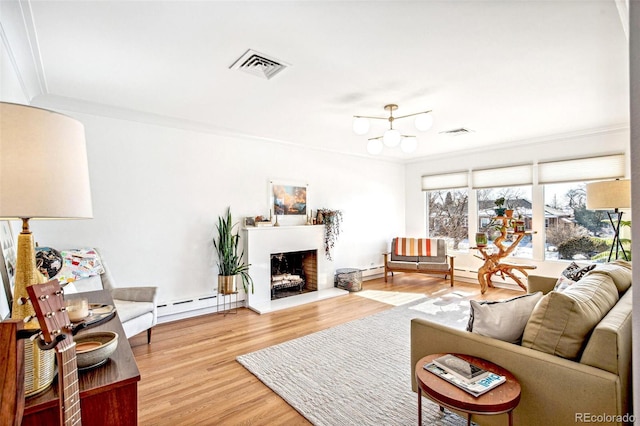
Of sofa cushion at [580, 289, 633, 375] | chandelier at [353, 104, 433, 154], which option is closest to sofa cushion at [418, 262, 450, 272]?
chandelier at [353, 104, 433, 154]

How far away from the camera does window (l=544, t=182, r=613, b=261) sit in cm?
467

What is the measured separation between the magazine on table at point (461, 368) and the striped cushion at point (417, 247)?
434cm

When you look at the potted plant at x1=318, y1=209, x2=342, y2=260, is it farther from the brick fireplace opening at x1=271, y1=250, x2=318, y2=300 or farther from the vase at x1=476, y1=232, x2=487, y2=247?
the vase at x1=476, y1=232, x2=487, y2=247

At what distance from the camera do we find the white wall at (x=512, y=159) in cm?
457

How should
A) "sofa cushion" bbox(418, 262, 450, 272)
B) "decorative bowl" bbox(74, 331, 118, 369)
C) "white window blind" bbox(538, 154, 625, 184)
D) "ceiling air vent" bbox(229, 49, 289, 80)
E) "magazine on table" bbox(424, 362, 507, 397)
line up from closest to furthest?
"decorative bowl" bbox(74, 331, 118, 369)
"magazine on table" bbox(424, 362, 507, 397)
"ceiling air vent" bbox(229, 49, 289, 80)
"white window blind" bbox(538, 154, 625, 184)
"sofa cushion" bbox(418, 262, 450, 272)

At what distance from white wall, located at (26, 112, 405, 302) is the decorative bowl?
8.54ft

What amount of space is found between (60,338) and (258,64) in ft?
7.26

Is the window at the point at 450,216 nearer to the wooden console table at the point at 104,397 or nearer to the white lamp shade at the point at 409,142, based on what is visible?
the white lamp shade at the point at 409,142

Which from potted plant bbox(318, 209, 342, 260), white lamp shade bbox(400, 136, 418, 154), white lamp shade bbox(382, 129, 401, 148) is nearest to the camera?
white lamp shade bbox(382, 129, 401, 148)

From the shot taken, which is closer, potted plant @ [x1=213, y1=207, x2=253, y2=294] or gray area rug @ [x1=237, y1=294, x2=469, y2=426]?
gray area rug @ [x1=237, y1=294, x2=469, y2=426]

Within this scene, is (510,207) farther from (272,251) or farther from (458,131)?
(272,251)

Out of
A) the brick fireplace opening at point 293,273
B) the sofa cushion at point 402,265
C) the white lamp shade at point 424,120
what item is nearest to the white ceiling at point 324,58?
the white lamp shade at point 424,120

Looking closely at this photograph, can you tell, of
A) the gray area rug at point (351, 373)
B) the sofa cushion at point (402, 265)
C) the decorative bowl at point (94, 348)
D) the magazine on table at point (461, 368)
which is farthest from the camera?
the sofa cushion at point (402, 265)

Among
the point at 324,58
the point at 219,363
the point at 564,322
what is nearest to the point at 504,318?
the point at 564,322
